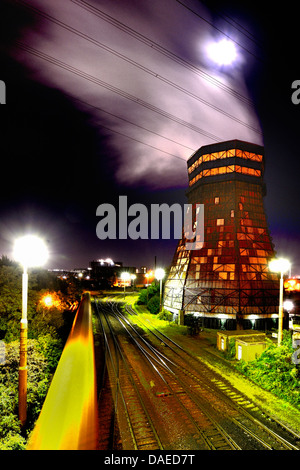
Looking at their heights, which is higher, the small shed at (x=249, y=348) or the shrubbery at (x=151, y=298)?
the small shed at (x=249, y=348)

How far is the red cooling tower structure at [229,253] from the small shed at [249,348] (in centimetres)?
1264

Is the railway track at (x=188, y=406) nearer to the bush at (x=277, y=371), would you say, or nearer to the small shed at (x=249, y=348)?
the bush at (x=277, y=371)

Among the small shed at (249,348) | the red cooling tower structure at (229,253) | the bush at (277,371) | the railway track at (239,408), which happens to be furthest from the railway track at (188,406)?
the red cooling tower structure at (229,253)

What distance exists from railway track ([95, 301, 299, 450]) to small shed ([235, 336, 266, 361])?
2.87 m

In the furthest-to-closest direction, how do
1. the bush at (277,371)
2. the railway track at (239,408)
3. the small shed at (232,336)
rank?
the small shed at (232,336) → the bush at (277,371) → the railway track at (239,408)

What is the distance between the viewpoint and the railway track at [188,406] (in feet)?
28.9

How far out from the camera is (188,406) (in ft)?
36.4

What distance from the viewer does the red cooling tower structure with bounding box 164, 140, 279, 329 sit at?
97.8ft

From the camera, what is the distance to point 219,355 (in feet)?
60.2

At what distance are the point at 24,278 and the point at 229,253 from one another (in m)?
27.4

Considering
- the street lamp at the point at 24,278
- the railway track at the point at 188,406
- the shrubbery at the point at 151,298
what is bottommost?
the shrubbery at the point at 151,298

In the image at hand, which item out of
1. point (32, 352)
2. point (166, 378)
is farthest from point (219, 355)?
point (32, 352)

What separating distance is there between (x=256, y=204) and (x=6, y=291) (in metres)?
33.1
